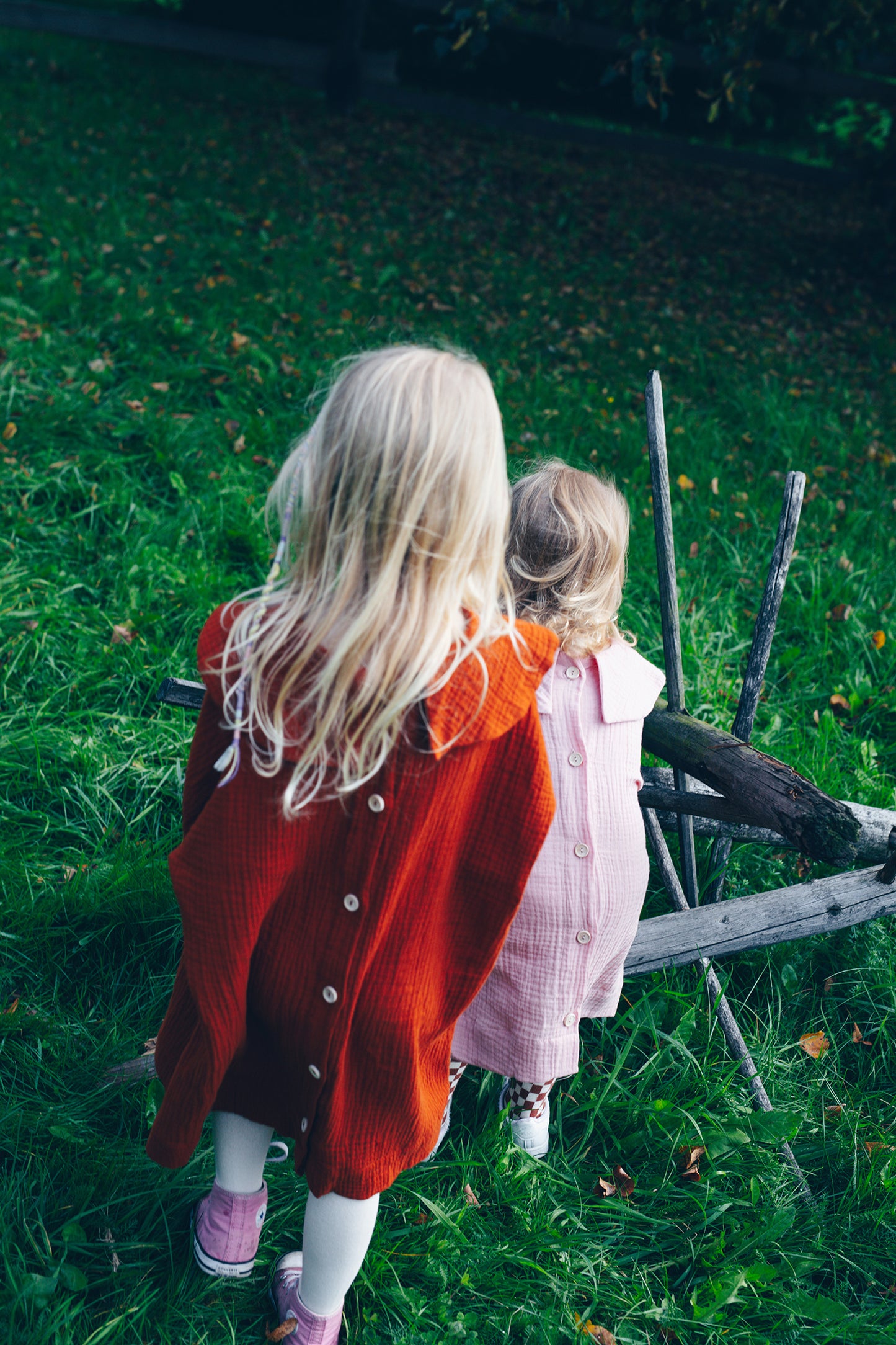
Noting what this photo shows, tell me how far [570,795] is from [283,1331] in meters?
1.22

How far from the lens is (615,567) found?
Result: 6.36 feet

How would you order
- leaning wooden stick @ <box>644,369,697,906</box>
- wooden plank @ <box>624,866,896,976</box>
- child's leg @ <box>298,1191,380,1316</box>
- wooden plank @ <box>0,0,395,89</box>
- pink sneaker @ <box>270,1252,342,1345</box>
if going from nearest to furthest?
child's leg @ <box>298,1191,380,1316</box>, pink sneaker @ <box>270,1252,342,1345</box>, wooden plank @ <box>624,866,896,976</box>, leaning wooden stick @ <box>644,369,697,906</box>, wooden plank @ <box>0,0,395,89</box>

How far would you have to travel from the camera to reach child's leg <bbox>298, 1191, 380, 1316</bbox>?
59.2 inches

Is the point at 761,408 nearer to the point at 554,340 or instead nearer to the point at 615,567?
the point at 554,340

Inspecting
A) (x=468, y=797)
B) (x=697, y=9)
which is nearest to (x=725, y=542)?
(x=468, y=797)

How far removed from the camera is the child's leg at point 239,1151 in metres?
1.62

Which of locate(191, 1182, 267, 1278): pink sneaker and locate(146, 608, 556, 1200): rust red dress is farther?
locate(191, 1182, 267, 1278): pink sneaker

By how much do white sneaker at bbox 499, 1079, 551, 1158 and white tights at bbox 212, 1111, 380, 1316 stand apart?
61cm

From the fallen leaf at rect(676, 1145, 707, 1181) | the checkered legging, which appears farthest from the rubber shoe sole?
the fallen leaf at rect(676, 1145, 707, 1181)

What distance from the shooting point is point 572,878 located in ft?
6.06

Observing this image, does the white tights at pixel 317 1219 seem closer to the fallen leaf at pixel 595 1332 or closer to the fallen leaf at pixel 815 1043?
the fallen leaf at pixel 595 1332

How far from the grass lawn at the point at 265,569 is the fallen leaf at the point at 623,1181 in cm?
4

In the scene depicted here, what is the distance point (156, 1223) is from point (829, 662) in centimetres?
337

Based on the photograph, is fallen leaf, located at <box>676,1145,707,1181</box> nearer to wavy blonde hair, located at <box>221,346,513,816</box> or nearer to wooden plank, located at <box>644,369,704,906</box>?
wooden plank, located at <box>644,369,704,906</box>
